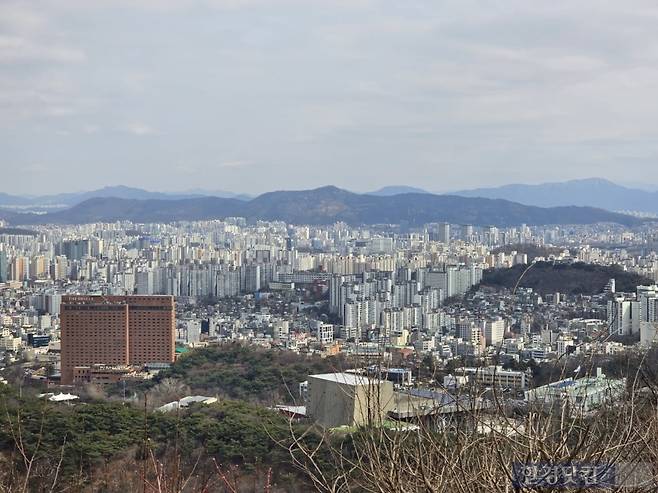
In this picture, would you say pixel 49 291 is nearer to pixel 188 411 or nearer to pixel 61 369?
pixel 61 369

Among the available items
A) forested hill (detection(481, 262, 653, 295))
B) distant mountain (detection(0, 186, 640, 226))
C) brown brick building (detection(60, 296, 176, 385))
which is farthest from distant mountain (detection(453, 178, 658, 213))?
brown brick building (detection(60, 296, 176, 385))

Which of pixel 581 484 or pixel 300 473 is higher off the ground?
pixel 581 484

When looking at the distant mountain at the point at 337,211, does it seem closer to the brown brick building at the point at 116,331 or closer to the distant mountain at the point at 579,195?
the distant mountain at the point at 579,195

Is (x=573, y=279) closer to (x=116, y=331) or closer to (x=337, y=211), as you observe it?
(x=116, y=331)

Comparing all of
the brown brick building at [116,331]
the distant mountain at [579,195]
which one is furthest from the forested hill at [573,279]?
the distant mountain at [579,195]

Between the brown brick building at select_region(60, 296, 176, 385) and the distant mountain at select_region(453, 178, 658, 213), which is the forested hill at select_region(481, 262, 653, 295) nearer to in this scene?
the brown brick building at select_region(60, 296, 176, 385)

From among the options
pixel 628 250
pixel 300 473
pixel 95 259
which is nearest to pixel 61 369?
pixel 300 473
